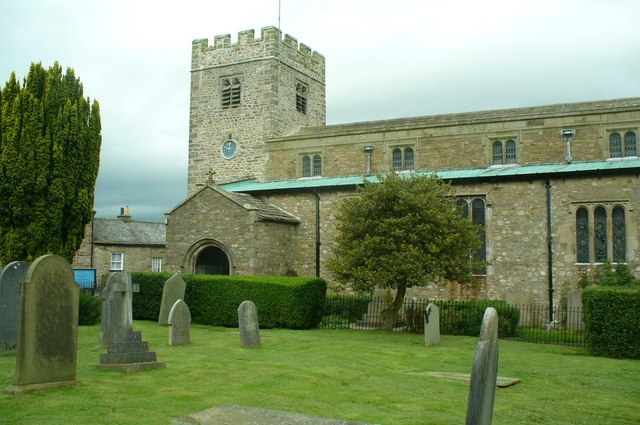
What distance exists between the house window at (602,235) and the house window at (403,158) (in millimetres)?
8289

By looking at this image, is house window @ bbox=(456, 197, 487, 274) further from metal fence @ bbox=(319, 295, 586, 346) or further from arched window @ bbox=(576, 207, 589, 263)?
arched window @ bbox=(576, 207, 589, 263)

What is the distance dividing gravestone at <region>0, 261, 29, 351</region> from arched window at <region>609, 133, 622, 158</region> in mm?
21890

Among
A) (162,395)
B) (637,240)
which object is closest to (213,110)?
(637,240)

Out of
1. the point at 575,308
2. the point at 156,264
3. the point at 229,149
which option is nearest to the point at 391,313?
the point at 575,308

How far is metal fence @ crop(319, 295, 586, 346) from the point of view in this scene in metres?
20.0

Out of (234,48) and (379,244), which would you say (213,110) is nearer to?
(234,48)

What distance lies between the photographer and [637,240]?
2225 centimetres

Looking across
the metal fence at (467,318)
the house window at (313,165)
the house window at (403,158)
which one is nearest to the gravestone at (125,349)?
the metal fence at (467,318)

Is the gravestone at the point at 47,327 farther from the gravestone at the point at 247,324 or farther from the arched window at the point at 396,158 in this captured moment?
the arched window at the point at 396,158

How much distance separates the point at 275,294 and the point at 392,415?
12051mm

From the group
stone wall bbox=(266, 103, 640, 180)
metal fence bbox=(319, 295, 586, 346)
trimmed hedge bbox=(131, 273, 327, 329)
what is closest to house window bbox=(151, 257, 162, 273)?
stone wall bbox=(266, 103, 640, 180)

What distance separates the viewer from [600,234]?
75.3ft

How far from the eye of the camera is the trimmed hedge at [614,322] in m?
16.3

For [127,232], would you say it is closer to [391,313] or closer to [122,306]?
[391,313]
